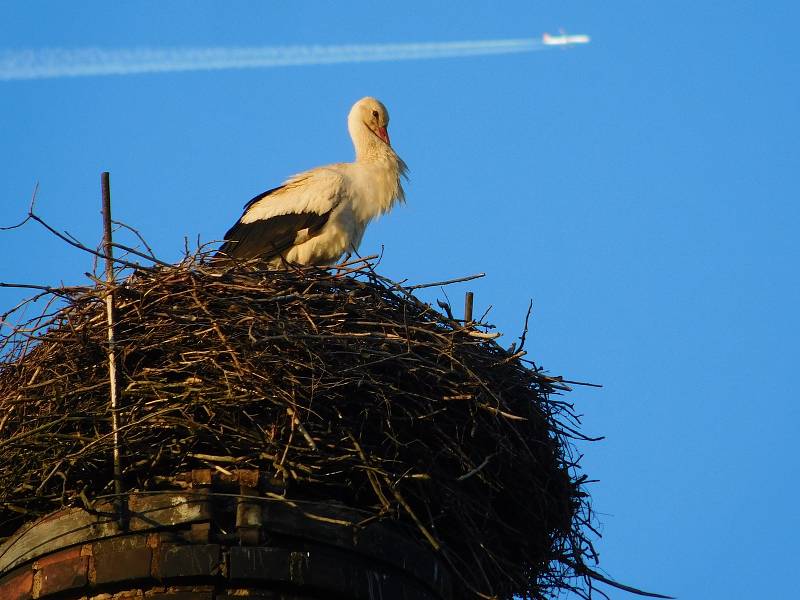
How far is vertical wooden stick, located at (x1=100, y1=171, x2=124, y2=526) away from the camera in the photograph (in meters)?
6.38

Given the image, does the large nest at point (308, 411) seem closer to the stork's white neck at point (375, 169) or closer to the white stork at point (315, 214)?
the white stork at point (315, 214)

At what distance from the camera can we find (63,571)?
6156 mm

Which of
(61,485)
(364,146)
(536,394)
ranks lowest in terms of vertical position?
(61,485)

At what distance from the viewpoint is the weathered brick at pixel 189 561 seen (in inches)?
235

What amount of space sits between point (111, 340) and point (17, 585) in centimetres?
129

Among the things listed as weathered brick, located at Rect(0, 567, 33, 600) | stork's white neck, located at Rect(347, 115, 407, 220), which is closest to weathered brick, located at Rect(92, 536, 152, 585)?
weathered brick, located at Rect(0, 567, 33, 600)

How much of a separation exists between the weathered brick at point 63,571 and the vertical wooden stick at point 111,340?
0.26m

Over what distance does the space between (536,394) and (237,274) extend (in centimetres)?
190

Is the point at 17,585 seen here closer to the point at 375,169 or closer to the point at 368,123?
the point at 375,169

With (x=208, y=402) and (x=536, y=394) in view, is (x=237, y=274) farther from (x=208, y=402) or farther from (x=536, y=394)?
(x=536, y=394)

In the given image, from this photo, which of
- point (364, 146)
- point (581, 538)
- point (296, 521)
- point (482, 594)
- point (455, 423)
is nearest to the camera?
point (296, 521)

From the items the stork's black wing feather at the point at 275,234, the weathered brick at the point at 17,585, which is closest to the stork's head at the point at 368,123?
the stork's black wing feather at the point at 275,234

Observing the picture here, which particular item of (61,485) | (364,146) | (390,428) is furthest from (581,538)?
(364,146)

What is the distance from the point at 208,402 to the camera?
6.55 meters
